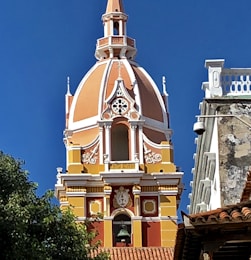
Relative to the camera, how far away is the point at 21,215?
86.9 feet

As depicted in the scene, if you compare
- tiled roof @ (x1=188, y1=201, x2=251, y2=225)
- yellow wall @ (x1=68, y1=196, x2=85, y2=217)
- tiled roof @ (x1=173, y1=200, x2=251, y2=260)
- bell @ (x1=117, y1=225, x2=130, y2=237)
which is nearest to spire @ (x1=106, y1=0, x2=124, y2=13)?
yellow wall @ (x1=68, y1=196, x2=85, y2=217)

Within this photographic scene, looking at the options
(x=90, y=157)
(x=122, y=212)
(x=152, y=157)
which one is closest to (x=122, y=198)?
(x=122, y=212)

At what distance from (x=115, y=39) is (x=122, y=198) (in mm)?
9211

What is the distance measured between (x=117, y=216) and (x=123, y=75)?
23.7 ft

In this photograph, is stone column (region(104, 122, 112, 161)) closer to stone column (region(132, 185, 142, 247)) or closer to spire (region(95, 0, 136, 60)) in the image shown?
stone column (region(132, 185, 142, 247))

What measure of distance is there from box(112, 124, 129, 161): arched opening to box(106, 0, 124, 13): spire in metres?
7.00

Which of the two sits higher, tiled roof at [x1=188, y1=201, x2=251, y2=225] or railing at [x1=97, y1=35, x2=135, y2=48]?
railing at [x1=97, y1=35, x2=135, y2=48]

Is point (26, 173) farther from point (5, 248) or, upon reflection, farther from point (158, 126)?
point (158, 126)

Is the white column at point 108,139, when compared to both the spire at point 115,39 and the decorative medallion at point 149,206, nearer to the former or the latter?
the decorative medallion at point 149,206

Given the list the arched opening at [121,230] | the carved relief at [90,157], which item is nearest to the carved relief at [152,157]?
the carved relief at [90,157]

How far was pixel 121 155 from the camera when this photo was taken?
190 feet

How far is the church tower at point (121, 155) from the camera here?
179 feet

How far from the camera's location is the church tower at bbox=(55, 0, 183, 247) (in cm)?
5450

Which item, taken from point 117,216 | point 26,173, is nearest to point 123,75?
point 117,216
